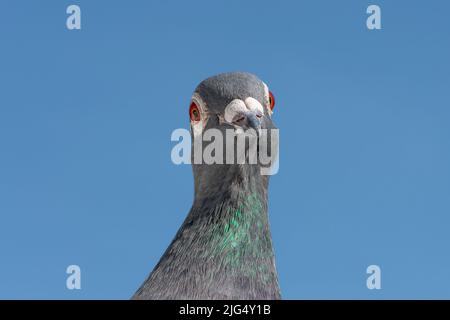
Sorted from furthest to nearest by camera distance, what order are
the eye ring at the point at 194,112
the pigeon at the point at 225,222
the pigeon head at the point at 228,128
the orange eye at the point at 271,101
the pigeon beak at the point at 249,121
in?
the orange eye at the point at 271,101
the eye ring at the point at 194,112
the pigeon head at the point at 228,128
the pigeon beak at the point at 249,121
the pigeon at the point at 225,222

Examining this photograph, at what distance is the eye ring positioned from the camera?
1370cm

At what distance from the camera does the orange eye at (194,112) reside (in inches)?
540

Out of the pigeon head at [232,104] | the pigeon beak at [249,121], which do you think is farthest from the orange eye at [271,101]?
the pigeon beak at [249,121]

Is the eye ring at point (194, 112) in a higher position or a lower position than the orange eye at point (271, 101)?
lower

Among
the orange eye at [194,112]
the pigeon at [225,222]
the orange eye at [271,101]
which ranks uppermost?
the orange eye at [271,101]

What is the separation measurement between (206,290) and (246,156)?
1856 mm

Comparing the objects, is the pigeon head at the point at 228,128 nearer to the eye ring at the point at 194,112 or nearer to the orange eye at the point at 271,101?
the eye ring at the point at 194,112

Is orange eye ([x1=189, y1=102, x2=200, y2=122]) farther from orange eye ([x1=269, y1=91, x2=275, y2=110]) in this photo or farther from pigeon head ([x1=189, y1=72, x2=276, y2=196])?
orange eye ([x1=269, y1=91, x2=275, y2=110])

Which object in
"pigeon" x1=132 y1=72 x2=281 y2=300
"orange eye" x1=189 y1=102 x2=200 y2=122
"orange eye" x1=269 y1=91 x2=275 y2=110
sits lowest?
"pigeon" x1=132 y1=72 x2=281 y2=300

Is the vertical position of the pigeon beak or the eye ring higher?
the eye ring

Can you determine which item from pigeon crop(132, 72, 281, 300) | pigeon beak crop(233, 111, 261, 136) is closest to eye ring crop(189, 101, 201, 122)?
pigeon crop(132, 72, 281, 300)

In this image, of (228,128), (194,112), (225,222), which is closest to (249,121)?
(228,128)
